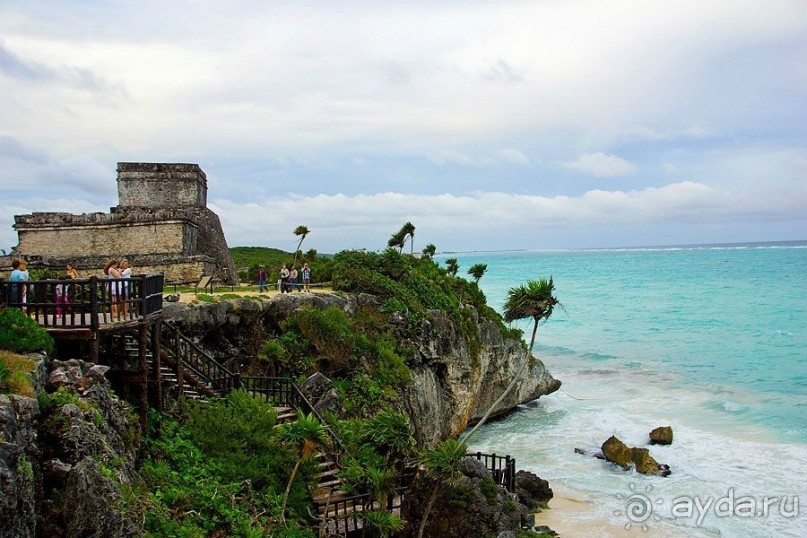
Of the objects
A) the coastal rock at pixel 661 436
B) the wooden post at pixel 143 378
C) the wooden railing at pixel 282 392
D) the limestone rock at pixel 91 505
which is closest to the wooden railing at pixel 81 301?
the wooden post at pixel 143 378

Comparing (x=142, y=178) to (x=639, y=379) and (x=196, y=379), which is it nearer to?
(x=196, y=379)

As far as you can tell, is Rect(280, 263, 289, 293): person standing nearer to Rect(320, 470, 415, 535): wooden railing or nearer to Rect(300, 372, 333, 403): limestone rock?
Rect(300, 372, 333, 403): limestone rock

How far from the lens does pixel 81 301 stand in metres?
12.8

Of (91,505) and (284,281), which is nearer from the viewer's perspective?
(91,505)

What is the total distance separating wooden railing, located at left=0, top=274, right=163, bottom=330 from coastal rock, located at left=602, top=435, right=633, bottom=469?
721 inches

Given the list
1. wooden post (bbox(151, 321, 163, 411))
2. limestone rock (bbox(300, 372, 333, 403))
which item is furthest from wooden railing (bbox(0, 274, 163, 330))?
limestone rock (bbox(300, 372, 333, 403))

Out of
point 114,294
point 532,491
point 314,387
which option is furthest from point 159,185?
point 532,491

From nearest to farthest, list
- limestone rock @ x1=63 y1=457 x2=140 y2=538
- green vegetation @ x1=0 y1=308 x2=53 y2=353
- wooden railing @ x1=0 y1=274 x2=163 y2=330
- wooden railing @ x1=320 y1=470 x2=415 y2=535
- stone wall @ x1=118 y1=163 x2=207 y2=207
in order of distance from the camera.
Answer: limestone rock @ x1=63 y1=457 x2=140 y2=538, green vegetation @ x1=0 y1=308 x2=53 y2=353, wooden railing @ x1=0 y1=274 x2=163 y2=330, wooden railing @ x1=320 y1=470 x2=415 y2=535, stone wall @ x1=118 y1=163 x2=207 y2=207

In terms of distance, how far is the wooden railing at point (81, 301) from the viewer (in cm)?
1241

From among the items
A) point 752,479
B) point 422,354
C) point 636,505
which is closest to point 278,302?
point 422,354

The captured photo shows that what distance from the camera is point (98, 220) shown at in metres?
27.2

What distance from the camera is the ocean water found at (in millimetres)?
20953

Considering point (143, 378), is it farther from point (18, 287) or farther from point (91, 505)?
point (91, 505)

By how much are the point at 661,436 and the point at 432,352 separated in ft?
32.9
